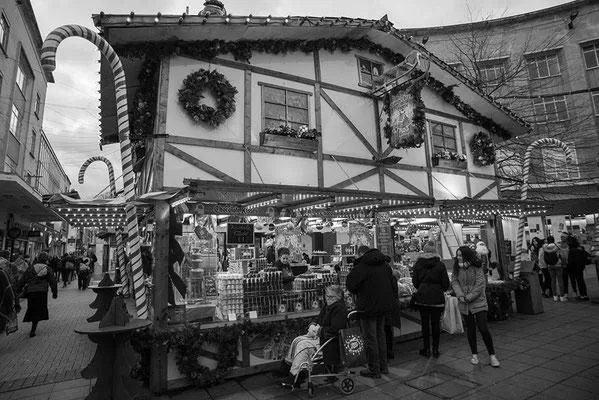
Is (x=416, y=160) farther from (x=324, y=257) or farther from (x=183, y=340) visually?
(x=183, y=340)

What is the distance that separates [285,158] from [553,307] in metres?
9.06

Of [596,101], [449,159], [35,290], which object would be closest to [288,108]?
[449,159]

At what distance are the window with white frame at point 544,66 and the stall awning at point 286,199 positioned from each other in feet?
64.9

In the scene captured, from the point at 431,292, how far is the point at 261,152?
4.85 m

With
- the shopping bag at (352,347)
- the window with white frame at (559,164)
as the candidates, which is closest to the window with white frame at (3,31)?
the shopping bag at (352,347)

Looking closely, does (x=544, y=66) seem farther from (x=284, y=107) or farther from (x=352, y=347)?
(x=352, y=347)

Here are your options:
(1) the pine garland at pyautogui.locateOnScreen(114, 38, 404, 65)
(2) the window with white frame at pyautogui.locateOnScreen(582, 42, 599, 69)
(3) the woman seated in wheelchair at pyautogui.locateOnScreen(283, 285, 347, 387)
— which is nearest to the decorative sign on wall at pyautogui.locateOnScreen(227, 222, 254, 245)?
(1) the pine garland at pyautogui.locateOnScreen(114, 38, 404, 65)

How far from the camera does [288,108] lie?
30.5 feet

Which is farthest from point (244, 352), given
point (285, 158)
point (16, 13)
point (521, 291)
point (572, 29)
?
point (572, 29)

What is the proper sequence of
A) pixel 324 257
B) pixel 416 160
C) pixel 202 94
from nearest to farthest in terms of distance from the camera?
pixel 202 94, pixel 416 160, pixel 324 257

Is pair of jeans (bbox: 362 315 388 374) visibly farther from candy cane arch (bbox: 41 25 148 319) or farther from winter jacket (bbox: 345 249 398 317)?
candy cane arch (bbox: 41 25 148 319)

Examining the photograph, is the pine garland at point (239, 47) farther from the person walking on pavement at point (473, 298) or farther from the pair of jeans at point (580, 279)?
the pair of jeans at point (580, 279)

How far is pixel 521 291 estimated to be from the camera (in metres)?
9.91

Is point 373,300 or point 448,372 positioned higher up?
point 373,300
